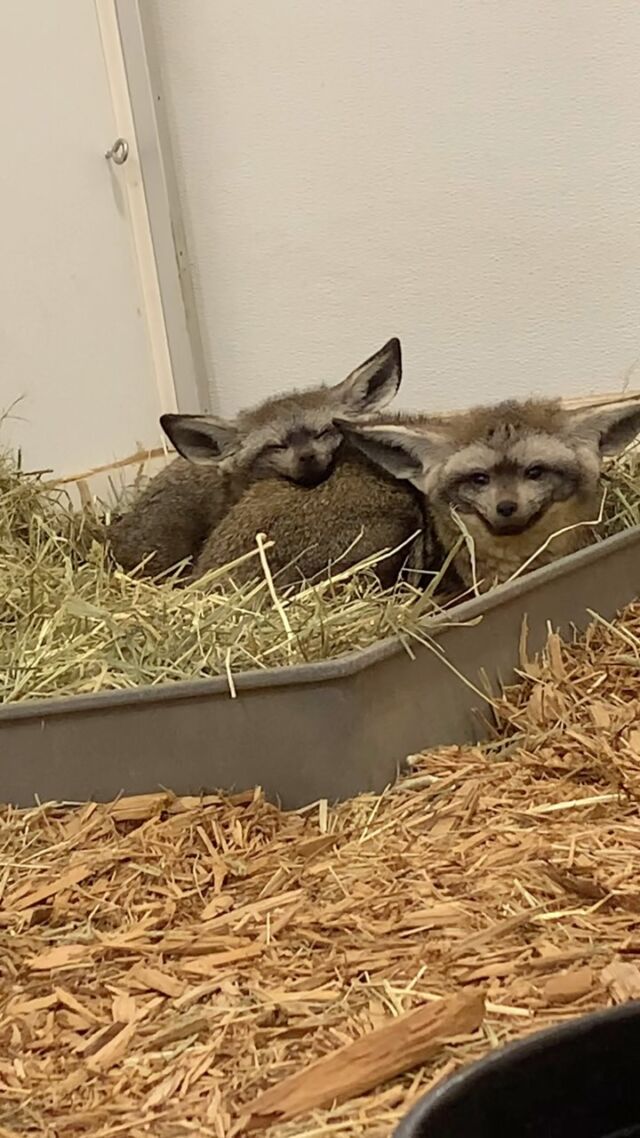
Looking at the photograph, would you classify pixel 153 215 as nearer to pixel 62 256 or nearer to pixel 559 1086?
pixel 62 256

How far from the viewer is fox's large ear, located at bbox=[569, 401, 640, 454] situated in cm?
359

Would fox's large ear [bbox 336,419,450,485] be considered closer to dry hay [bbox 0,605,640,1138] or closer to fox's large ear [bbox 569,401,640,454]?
fox's large ear [bbox 569,401,640,454]

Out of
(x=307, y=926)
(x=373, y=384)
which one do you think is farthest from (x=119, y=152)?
(x=307, y=926)

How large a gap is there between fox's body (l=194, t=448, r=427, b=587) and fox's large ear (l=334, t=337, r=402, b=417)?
0.41 metres

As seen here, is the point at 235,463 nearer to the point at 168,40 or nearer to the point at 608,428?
the point at 608,428

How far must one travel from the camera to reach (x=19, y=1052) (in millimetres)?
2037

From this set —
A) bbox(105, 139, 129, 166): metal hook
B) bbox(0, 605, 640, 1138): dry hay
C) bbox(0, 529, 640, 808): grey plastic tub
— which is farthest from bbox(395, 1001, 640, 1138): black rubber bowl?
bbox(105, 139, 129, 166): metal hook

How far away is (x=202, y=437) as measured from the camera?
4191 millimetres

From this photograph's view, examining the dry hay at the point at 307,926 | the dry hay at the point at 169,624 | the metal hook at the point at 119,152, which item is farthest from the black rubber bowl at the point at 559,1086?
the metal hook at the point at 119,152

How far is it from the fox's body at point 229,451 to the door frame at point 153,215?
1063mm

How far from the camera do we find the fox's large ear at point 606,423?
359 cm

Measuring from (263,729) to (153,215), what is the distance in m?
2.95

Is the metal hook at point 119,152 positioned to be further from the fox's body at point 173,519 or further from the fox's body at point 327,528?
the fox's body at point 327,528

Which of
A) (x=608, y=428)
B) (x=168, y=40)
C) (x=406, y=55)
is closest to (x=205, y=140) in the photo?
(x=168, y=40)
